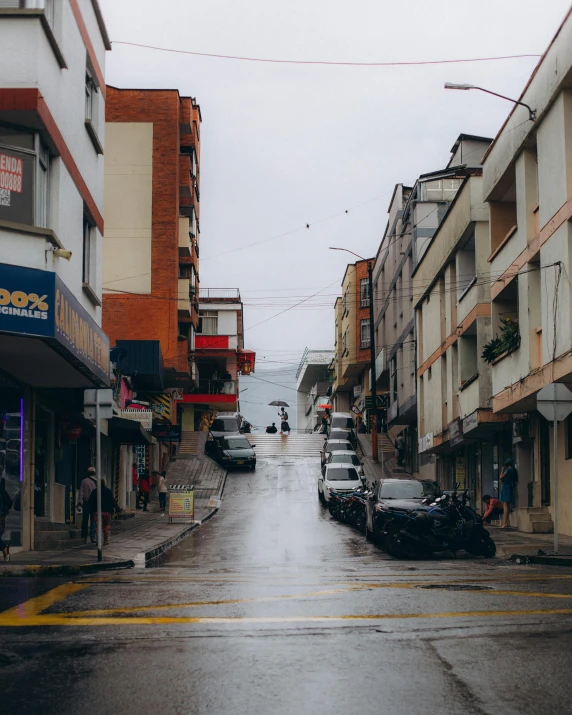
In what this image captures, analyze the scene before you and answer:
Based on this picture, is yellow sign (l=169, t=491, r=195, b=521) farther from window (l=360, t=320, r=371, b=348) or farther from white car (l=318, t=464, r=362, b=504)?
window (l=360, t=320, r=371, b=348)

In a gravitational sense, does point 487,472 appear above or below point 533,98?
below

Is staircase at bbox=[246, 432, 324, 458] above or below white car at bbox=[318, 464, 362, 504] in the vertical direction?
above

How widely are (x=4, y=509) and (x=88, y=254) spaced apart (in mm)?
7259

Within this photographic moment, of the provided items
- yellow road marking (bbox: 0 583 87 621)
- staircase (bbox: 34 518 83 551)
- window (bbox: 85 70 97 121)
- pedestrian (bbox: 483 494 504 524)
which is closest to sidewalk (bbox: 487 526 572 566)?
pedestrian (bbox: 483 494 504 524)

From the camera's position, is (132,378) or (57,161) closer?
(57,161)

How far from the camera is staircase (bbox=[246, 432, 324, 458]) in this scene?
63.6 m

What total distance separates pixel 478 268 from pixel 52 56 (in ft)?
55.9

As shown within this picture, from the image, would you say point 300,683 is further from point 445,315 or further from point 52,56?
point 445,315

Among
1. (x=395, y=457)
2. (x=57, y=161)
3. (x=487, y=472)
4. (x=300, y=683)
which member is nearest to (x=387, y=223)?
(x=395, y=457)

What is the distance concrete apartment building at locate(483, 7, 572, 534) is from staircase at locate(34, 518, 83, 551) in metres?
11.1

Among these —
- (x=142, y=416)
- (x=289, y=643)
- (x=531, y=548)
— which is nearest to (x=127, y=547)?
(x=531, y=548)

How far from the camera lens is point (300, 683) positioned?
20.9 ft

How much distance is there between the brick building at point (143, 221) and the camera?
5103cm

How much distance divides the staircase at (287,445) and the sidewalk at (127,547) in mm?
17300
